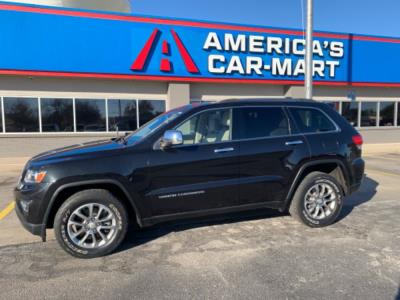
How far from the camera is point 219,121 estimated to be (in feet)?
14.6

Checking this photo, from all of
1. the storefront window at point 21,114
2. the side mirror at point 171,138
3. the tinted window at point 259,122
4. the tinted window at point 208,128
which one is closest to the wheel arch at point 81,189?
the side mirror at point 171,138

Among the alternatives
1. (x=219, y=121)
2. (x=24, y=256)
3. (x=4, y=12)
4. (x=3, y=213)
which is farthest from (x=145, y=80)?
(x=24, y=256)

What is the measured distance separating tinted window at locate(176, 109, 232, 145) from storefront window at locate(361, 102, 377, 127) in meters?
13.0

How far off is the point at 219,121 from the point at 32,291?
2.89 meters

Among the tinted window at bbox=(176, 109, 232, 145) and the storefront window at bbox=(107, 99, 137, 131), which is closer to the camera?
the tinted window at bbox=(176, 109, 232, 145)

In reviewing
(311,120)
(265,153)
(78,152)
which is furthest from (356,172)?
(78,152)

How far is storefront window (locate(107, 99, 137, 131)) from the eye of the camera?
12.0 meters

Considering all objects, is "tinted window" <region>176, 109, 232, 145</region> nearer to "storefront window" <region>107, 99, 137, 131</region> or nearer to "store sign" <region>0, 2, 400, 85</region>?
"store sign" <region>0, 2, 400, 85</region>

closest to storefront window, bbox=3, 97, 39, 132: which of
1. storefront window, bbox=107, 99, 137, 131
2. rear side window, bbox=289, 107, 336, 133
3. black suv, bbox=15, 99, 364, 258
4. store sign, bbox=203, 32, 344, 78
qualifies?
storefront window, bbox=107, 99, 137, 131

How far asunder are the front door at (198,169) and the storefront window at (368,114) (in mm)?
13010

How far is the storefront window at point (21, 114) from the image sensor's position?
11117 mm

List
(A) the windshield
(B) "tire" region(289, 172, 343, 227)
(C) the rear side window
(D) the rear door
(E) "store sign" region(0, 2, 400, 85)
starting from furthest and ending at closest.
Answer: (E) "store sign" region(0, 2, 400, 85)
(C) the rear side window
(B) "tire" region(289, 172, 343, 227)
(D) the rear door
(A) the windshield

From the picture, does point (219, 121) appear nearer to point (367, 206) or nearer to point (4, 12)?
point (367, 206)

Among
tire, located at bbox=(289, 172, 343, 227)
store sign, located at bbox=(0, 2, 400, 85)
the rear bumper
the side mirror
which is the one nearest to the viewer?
the side mirror
